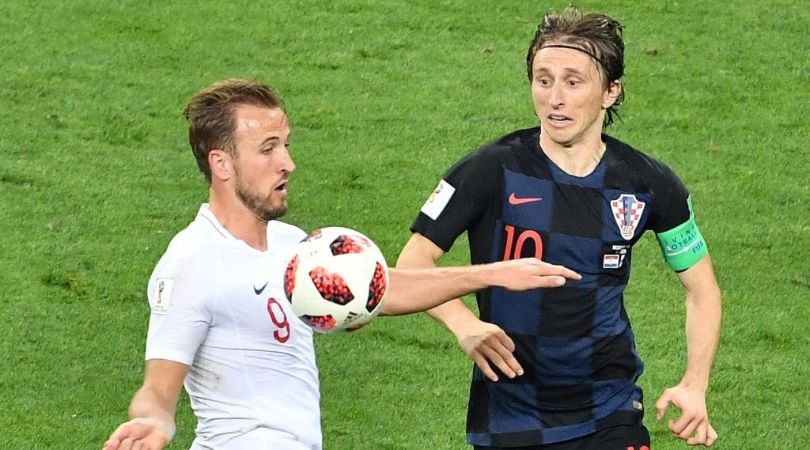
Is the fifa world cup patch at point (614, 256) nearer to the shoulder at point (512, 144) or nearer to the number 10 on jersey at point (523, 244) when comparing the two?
the number 10 on jersey at point (523, 244)

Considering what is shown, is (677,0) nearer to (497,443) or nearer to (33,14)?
(33,14)

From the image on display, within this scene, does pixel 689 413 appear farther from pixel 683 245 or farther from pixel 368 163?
pixel 368 163

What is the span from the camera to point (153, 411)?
5.36 meters

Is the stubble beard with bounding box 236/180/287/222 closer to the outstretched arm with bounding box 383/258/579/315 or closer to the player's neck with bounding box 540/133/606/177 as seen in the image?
the outstretched arm with bounding box 383/258/579/315

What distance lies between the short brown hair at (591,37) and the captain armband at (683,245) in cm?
64

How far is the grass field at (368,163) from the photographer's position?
9.34 m

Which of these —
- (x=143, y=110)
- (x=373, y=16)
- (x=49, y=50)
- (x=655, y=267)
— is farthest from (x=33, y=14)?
(x=655, y=267)

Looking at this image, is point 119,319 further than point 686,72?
No

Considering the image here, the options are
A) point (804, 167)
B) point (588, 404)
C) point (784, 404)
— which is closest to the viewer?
point (588, 404)

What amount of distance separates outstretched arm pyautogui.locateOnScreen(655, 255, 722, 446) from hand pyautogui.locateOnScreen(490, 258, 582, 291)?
1.07 metres

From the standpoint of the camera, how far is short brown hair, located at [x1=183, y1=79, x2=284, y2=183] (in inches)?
233

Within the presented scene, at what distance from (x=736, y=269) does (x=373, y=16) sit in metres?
4.48

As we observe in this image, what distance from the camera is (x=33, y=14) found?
14.0 m

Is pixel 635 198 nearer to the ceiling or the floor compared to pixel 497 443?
nearer to the ceiling
